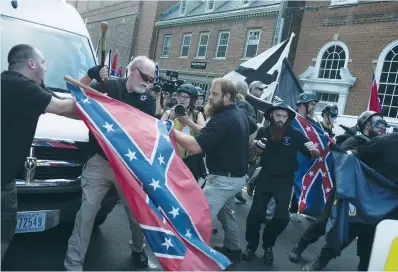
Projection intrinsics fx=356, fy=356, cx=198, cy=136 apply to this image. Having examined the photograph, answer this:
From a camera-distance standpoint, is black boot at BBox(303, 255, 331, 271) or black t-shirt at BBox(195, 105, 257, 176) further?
black boot at BBox(303, 255, 331, 271)

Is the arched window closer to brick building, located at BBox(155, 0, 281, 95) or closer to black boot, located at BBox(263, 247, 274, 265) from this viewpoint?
brick building, located at BBox(155, 0, 281, 95)

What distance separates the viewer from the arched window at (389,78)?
13750 mm

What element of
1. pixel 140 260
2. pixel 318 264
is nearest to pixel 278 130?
pixel 318 264

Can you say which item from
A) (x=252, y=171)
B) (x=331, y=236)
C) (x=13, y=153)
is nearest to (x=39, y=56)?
(x=13, y=153)

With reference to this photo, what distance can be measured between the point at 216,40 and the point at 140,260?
20.2 metres

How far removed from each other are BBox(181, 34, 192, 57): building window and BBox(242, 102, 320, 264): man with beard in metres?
21.5

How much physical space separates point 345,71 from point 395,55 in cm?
188

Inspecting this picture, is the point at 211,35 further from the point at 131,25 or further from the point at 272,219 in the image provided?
the point at 272,219

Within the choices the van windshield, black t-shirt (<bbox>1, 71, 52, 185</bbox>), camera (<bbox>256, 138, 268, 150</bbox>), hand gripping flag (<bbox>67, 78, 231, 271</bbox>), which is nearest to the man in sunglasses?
hand gripping flag (<bbox>67, 78, 231, 271</bbox>)

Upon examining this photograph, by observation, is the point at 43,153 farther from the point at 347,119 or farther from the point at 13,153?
the point at 347,119

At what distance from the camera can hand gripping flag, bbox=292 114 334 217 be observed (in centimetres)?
527

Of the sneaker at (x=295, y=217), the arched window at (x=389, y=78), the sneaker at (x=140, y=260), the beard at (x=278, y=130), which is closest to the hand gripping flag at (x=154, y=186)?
the sneaker at (x=140, y=260)

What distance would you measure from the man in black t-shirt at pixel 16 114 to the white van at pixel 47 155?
531 mm

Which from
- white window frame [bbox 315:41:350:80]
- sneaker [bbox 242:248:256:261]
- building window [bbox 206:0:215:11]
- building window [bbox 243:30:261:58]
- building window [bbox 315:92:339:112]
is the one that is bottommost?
sneaker [bbox 242:248:256:261]
